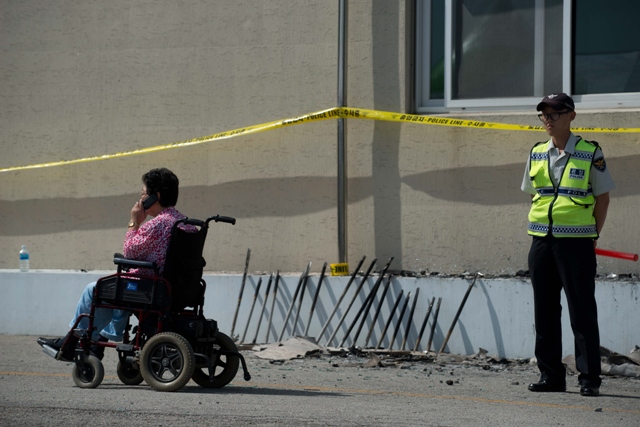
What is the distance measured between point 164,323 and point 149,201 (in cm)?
89

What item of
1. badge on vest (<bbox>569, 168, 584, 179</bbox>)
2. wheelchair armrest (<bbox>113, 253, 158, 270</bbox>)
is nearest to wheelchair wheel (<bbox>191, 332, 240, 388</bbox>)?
wheelchair armrest (<bbox>113, 253, 158, 270</bbox>)

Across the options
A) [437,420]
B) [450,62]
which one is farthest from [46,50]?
[437,420]

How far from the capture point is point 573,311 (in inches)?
291

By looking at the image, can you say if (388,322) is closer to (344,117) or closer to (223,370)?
(344,117)

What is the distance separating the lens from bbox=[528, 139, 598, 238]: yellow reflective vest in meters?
7.31

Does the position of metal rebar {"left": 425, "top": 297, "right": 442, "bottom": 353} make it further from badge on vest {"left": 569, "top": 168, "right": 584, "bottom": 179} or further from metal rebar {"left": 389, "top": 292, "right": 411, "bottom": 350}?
badge on vest {"left": 569, "top": 168, "right": 584, "bottom": 179}

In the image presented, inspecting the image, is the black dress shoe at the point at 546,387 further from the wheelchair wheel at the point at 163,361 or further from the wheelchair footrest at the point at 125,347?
the wheelchair footrest at the point at 125,347

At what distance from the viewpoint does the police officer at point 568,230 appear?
7309 millimetres

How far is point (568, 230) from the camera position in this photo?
24.0 ft

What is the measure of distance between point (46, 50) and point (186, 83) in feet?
5.71

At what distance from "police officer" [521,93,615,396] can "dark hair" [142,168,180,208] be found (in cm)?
258

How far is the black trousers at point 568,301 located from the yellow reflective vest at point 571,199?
Result: 8cm

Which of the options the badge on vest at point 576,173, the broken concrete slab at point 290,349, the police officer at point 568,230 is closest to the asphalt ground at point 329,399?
the broken concrete slab at point 290,349

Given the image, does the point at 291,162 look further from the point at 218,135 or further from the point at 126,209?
the point at 126,209
